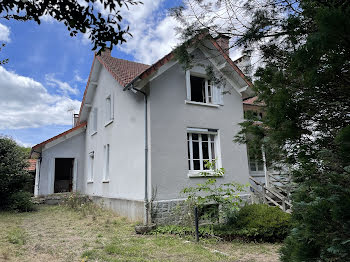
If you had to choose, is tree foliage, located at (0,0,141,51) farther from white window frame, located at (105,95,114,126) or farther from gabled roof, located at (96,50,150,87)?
white window frame, located at (105,95,114,126)

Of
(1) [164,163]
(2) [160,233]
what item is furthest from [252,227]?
(1) [164,163]

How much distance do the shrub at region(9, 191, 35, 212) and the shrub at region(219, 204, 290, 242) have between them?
9571mm

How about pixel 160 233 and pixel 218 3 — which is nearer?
pixel 218 3

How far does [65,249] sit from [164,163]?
4201 mm

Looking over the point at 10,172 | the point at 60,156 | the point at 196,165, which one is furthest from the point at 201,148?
the point at 60,156

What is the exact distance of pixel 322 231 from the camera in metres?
2.16

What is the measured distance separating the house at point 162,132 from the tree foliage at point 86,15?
506 centimetres

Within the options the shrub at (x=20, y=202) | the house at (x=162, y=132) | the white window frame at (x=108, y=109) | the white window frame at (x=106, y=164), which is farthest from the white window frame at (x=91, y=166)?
the shrub at (x=20, y=202)

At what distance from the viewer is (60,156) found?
632 inches

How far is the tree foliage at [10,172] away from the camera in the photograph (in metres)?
12.7

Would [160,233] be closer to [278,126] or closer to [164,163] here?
[164,163]

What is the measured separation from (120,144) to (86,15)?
359 inches

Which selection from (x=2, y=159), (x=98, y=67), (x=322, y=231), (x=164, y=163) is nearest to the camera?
(x=322, y=231)

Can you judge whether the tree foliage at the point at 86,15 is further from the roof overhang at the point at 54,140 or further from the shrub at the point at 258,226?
the roof overhang at the point at 54,140
